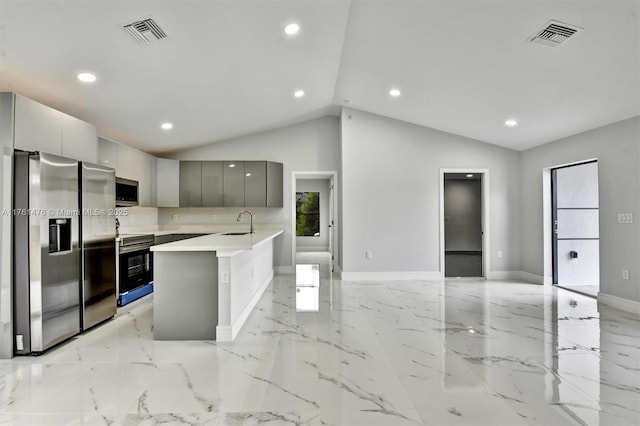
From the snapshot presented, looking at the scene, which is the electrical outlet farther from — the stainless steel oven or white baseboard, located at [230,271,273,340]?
the stainless steel oven

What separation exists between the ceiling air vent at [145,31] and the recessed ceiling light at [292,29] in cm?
110

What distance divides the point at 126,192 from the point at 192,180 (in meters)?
1.37

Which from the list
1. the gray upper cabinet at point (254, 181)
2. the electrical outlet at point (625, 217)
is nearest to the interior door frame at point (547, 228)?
the electrical outlet at point (625, 217)

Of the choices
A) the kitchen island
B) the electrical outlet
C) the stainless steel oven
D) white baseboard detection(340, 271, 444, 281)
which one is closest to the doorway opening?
the electrical outlet

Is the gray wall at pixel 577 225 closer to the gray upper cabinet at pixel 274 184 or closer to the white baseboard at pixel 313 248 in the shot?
the gray upper cabinet at pixel 274 184

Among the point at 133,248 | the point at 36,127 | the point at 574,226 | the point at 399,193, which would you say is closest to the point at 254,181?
the point at 133,248

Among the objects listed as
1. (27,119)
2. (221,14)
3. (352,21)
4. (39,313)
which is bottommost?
(39,313)

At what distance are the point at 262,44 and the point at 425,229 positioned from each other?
13.4ft

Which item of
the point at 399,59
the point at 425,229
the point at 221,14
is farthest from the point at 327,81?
the point at 425,229

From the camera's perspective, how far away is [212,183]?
6.05 m

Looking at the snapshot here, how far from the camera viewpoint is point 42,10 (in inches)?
88.1

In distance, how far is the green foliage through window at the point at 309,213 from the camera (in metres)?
11.2

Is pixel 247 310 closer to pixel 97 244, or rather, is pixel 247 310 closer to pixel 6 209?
pixel 97 244

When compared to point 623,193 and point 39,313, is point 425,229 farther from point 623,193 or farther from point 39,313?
point 39,313
